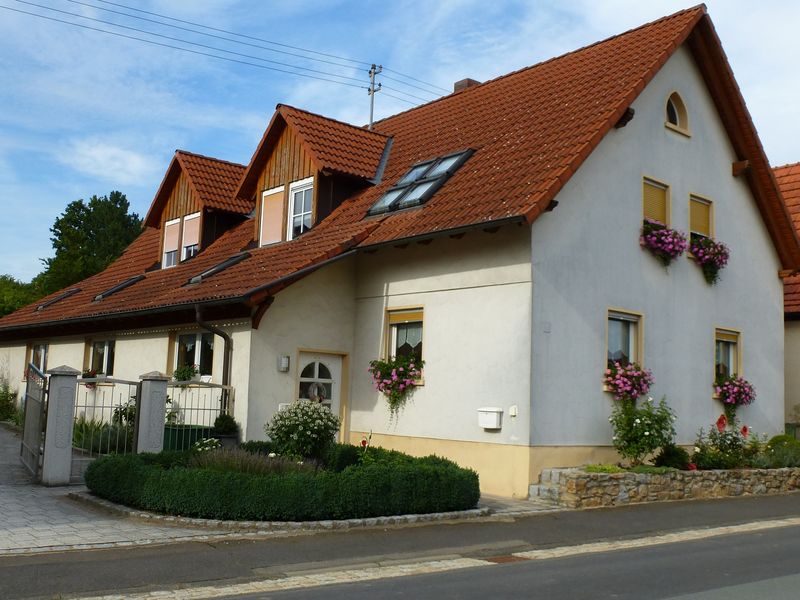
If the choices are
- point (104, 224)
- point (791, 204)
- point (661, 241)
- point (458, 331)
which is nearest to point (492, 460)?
point (458, 331)

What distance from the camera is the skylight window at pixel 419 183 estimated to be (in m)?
17.5

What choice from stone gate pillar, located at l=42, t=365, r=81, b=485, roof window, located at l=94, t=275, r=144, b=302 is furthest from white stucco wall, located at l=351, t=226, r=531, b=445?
roof window, located at l=94, t=275, r=144, b=302

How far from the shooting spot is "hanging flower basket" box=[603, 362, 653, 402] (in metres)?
16.0

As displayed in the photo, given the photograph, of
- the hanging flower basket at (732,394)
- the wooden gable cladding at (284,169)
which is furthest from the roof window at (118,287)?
the hanging flower basket at (732,394)

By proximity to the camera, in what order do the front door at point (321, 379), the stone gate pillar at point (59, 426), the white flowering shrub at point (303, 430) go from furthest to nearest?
the front door at point (321, 379) → the white flowering shrub at point (303, 430) → the stone gate pillar at point (59, 426)

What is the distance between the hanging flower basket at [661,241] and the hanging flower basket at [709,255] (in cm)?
88

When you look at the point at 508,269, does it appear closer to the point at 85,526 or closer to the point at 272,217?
the point at 272,217

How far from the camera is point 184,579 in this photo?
27.9 feet

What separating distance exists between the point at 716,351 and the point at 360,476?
33.6ft

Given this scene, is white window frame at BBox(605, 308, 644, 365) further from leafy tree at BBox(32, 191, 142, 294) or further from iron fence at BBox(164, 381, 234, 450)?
leafy tree at BBox(32, 191, 142, 294)

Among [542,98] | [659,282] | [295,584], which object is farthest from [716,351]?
[295,584]

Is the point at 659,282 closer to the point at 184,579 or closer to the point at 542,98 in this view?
the point at 542,98

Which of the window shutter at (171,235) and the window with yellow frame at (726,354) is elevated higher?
the window shutter at (171,235)

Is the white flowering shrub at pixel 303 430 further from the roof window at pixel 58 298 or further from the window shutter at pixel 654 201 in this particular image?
the roof window at pixel 58 298
